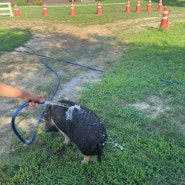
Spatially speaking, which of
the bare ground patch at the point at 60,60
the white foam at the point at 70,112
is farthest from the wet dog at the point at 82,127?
the bare ground patch at the point at 60,60

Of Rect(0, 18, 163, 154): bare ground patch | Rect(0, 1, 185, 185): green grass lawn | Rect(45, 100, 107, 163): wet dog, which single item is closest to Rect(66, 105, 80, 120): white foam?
Rect(45, 100, 107, 163): wet dog

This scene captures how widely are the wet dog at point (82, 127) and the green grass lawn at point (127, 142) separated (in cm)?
29

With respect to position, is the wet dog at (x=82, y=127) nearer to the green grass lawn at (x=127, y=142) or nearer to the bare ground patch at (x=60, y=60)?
the green grass lawn at (x=127, y=142)

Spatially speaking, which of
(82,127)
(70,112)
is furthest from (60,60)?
(82,127)

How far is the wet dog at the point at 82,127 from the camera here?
2539 millimetres

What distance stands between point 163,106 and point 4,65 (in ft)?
14.7

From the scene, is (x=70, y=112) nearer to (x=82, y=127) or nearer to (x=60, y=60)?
(x=82, y=127)

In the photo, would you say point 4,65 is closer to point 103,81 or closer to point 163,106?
point 103,81

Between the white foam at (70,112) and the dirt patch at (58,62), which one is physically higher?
the white foam at (70,112)

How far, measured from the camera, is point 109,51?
735 cm

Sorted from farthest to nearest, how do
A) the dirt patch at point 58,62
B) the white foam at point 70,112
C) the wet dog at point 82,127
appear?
the dirt patch at point 58,62
the white foam at point 70,112
the wet dog at point 82,127

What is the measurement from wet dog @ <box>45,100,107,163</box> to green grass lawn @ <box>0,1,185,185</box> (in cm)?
29

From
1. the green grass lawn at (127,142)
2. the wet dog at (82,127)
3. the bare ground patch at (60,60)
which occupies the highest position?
the wet dog at (82,127)

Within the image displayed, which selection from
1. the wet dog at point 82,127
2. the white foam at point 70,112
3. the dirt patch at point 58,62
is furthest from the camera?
the dirt patch at point 58,62
